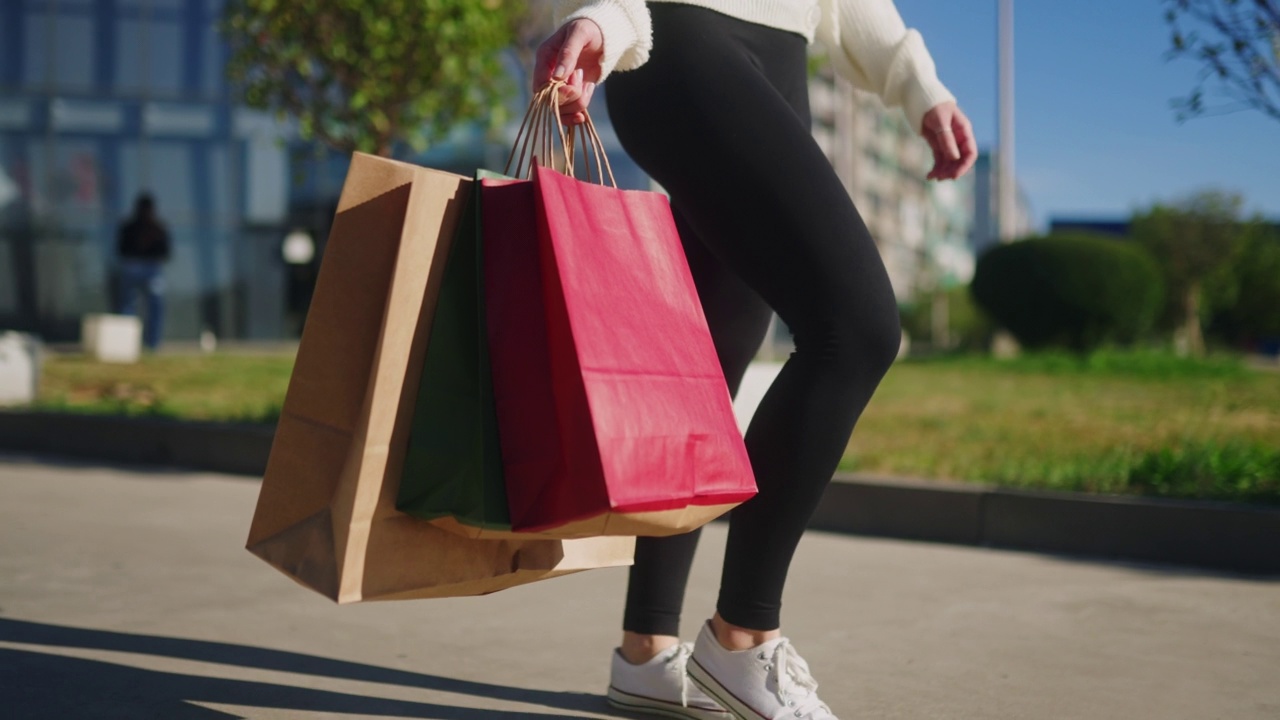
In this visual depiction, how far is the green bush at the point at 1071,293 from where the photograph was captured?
16906 millimetres

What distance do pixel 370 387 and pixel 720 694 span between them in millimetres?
798

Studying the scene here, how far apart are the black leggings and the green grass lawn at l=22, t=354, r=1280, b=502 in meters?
3.02

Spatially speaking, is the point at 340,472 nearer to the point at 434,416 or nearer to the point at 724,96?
the point at 434,416

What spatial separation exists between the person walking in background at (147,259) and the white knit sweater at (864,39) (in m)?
12.9

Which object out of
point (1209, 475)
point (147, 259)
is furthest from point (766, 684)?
point (147, 259)

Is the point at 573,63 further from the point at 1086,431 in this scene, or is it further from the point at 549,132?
the point at 1086,431

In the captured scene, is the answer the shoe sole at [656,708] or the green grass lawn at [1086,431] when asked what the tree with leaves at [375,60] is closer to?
the green grass lawn at [1086,431]

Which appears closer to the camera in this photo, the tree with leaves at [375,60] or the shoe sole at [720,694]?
the shoe sole at [720,694]

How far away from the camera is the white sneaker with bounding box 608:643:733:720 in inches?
89.2

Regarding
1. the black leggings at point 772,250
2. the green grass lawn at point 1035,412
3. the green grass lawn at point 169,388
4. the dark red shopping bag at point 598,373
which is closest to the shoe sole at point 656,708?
the black leggings at point 772,250

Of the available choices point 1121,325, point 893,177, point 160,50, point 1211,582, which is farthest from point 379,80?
point 893,177

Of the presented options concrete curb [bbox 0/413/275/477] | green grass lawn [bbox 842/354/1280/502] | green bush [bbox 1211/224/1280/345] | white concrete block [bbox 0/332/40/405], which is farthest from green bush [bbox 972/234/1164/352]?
green bush [bbox 1211/224/1280/345]

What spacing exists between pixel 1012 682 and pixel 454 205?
62.4 inches

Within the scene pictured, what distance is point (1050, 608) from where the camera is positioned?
136 inches
